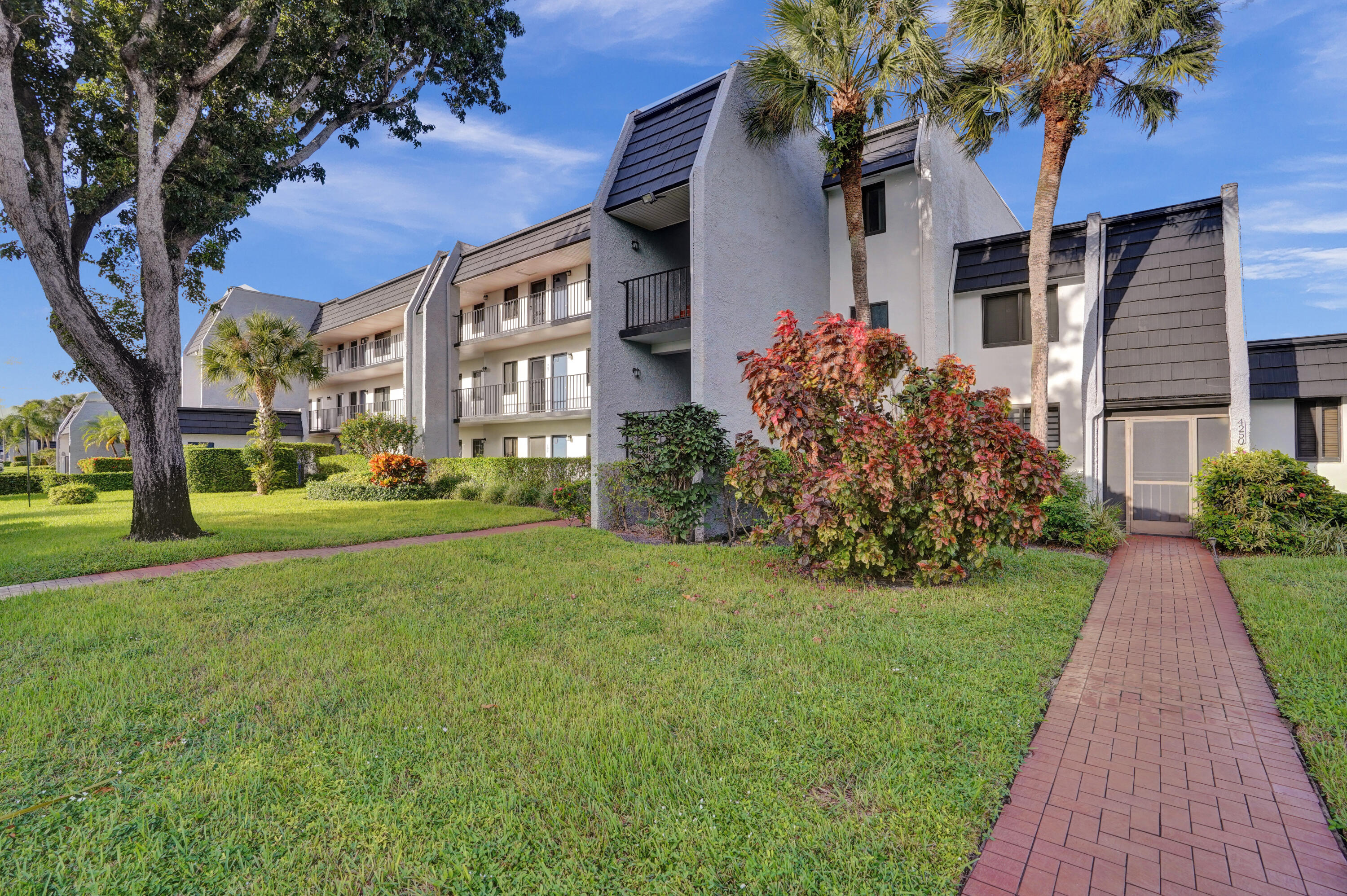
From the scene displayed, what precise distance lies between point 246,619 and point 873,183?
15.2 metres

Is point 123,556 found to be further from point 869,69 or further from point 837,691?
point 869,69

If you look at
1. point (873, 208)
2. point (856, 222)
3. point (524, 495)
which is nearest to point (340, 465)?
point (524, 495)

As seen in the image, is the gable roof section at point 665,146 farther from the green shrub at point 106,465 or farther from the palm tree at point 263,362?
the green shrub at point 106,465

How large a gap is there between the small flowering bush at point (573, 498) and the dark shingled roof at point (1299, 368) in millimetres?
13631

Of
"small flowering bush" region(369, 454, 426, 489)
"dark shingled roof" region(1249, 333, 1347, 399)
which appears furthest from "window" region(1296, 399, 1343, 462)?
"small flowering bush" region(369, 454, 426, 489)

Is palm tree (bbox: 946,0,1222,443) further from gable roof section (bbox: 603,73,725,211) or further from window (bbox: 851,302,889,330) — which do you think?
Result: gable roof section (bbox: 603,73,725,211)

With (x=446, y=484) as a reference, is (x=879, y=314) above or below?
above

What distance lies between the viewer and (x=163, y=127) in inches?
494

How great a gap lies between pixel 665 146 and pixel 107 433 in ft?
112

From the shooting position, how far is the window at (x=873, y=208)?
14836 millimetres

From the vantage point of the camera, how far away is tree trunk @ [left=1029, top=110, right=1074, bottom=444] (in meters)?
11.7

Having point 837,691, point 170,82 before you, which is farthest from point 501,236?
point 837,691

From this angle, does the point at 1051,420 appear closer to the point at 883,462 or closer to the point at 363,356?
the point at 883,462

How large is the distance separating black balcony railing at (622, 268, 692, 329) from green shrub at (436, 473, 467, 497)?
9.84m
